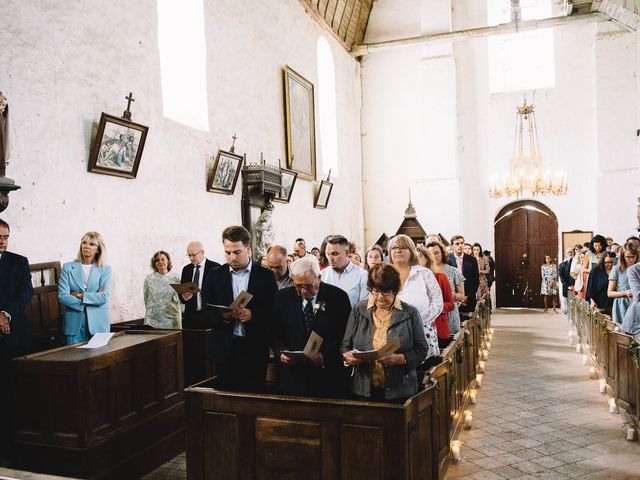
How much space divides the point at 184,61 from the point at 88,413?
594cm

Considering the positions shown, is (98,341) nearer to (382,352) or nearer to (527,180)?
(382,352)

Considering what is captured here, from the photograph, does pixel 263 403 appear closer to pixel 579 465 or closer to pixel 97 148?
pixel 579 465

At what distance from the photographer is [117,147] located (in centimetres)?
643

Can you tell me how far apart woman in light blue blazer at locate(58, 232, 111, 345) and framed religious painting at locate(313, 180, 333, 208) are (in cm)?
803

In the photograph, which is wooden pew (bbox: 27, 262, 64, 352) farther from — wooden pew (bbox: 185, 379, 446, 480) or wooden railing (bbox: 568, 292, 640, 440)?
wooden railing (bbox: 568, 292, 640, 440)

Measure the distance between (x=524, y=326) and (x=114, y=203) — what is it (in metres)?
9.51

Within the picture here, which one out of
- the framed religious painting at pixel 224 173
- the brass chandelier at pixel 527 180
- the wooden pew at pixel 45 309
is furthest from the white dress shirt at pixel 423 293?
the brass chandelier at pixel 527 180

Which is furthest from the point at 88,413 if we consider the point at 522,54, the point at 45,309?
the point at 522,54

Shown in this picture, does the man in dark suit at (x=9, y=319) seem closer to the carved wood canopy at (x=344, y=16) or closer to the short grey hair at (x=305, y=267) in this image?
the short grey hair at (x=305, y=267)

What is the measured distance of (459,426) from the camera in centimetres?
543

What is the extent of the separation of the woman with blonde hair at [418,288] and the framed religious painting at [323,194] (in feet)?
27.3

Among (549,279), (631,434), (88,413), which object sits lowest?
(631,434)

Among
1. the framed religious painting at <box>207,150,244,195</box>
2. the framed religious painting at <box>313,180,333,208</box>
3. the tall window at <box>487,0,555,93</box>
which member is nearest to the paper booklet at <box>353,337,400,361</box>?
the framed religious painting at <box>207,150,244,195</box>

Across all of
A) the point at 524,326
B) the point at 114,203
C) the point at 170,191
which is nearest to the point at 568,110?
the point at 524,326
